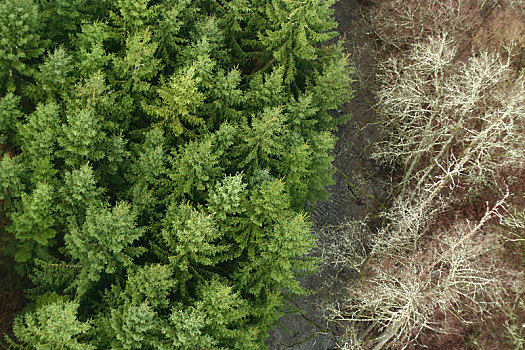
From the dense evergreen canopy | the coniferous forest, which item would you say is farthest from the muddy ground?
the dense evergreen canopy

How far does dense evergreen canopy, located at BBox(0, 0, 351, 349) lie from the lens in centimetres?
1577

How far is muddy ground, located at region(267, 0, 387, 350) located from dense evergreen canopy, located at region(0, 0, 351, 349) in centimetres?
658

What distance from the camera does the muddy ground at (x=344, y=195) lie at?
24719 mm

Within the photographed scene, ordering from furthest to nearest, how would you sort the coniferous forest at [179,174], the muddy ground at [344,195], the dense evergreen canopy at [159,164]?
the muddy ground at [344,195] < the coniferous forest at [179,174] < the dense evergreen canopy at [159,164]

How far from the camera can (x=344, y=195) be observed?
28.1m

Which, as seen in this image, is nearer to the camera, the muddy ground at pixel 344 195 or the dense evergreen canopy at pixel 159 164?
the dense evergreen canopy at pixel 159 164

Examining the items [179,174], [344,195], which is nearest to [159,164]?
[179,174]

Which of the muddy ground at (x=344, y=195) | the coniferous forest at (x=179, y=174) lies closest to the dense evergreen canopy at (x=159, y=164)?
the coniferous forest at (x=179, y=174)

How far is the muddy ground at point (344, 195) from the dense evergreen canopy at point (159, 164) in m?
6.58

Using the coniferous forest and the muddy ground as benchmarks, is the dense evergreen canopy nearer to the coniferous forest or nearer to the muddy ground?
the coniferous forest

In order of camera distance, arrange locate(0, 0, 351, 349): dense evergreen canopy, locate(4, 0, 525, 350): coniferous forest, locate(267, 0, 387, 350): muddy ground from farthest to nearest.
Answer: locate(267, 0, 387, 350): muddy ground
locate(4, 0, 525, 350): coniferous forest
locate(0, 0, 351, 349): dense evergreen canopy

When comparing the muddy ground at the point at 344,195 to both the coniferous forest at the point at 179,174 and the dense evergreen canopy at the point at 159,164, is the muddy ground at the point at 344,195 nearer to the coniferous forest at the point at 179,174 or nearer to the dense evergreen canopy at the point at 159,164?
the coniferous forest at the point at 179,174

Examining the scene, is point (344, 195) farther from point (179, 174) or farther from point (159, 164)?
point (159, 164)

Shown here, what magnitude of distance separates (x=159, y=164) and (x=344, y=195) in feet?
46.3
